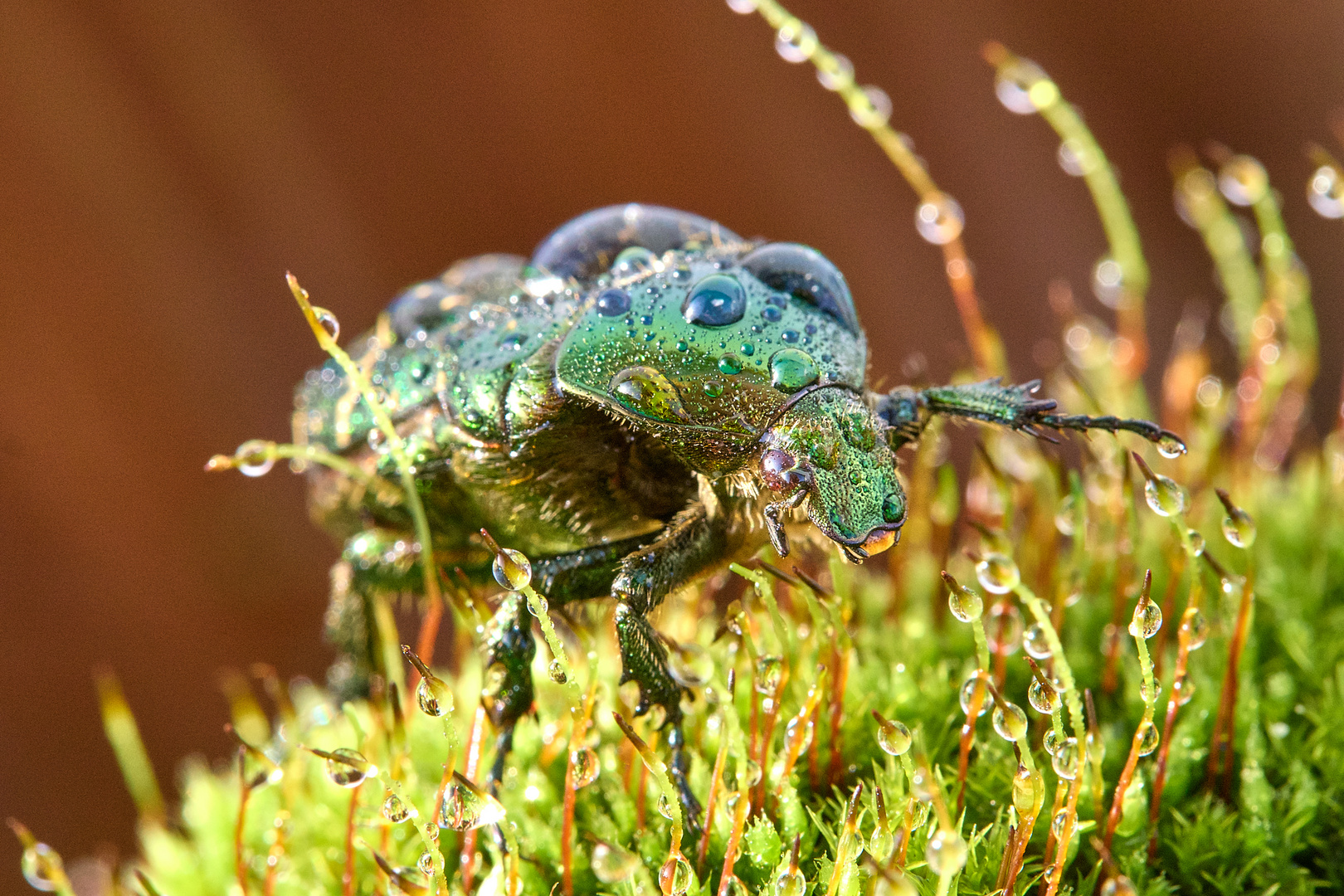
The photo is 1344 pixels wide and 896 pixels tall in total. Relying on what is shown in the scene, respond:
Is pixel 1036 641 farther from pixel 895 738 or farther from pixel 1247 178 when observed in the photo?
pixel 1247 178

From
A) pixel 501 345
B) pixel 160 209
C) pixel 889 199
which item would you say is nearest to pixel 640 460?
pixel 501 345

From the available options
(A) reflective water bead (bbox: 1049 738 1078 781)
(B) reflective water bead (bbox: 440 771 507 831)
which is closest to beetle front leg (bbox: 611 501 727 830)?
(B) reflective water bead (bbox: 440 771 507 831)

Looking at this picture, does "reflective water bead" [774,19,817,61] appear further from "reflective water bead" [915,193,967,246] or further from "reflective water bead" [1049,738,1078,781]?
"reflective water bead" [1049,738,1078,781]

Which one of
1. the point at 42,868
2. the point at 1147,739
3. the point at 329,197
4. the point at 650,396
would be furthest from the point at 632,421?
the point at 329,197

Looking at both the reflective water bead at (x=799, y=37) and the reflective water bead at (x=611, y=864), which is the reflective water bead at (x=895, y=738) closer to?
the reflective water bead at (x=611, y=864)

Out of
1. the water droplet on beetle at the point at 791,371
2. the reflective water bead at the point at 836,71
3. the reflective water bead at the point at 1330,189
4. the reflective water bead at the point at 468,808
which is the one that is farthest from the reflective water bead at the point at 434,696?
the reflective water bead at the point at 1330,189

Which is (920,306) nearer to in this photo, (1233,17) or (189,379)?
(1233,17)
